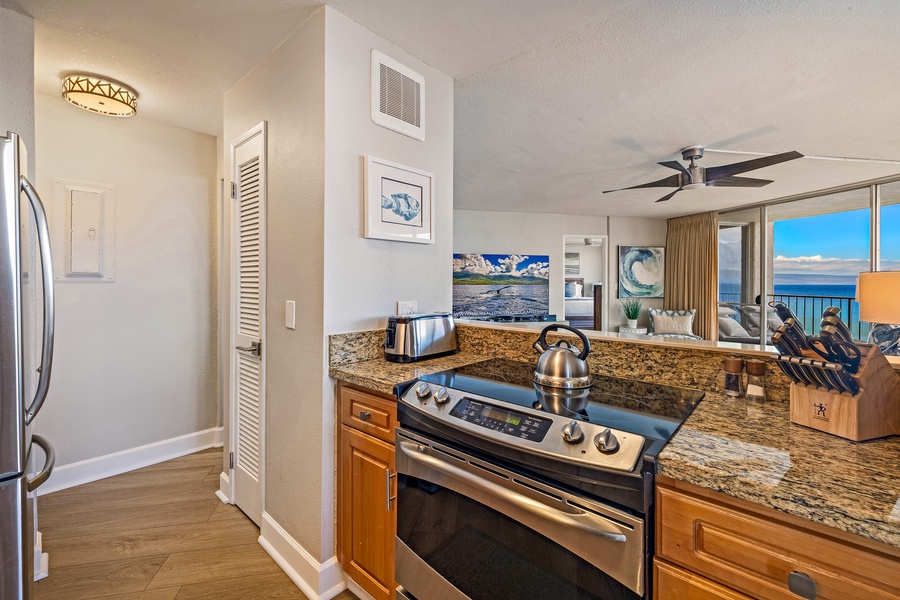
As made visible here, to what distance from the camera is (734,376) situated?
122 centimetres

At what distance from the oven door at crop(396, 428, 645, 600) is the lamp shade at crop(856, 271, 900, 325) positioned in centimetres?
142

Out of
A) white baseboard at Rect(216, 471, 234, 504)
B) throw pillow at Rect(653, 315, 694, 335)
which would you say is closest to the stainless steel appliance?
white baseboard at Rect(216, 471, 234, 504)

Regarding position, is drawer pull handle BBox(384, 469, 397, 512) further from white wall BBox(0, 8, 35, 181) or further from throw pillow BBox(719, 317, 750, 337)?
throw pillow BBox(719, 317, 750, 337)

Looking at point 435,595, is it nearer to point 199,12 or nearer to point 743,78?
point 199,12

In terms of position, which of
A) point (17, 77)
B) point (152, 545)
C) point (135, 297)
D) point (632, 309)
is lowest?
point (152, 545)

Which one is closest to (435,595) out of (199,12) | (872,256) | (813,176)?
(199,12)

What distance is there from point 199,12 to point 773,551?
241 centimetres

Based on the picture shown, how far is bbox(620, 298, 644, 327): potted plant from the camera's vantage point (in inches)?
256

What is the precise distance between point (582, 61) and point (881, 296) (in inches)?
62.1

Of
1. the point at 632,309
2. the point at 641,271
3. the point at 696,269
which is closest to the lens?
the point at 696,269

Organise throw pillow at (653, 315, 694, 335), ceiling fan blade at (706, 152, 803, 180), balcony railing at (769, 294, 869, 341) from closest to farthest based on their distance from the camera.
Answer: ceiling fan blade at (706, 152, 803, 180), balcony railing at (769, 294, 869, 341), throw pillow at (653, 315, 694, 335)

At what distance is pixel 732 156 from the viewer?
346 centimetres

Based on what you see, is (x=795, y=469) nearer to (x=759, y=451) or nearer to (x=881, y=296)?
(x=759, y=451)

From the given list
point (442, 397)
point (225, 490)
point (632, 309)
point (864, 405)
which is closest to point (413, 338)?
point (442, 397)
